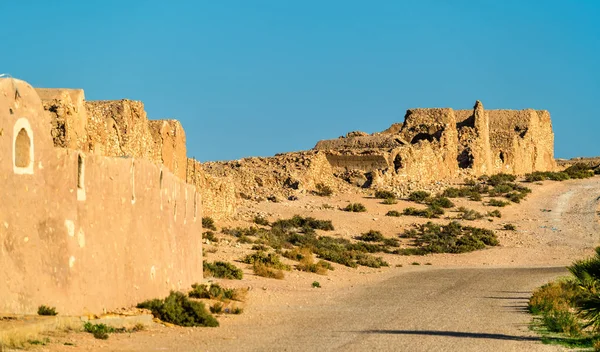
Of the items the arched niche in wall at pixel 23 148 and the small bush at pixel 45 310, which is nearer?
the arched niche in wall at pixel 23 148

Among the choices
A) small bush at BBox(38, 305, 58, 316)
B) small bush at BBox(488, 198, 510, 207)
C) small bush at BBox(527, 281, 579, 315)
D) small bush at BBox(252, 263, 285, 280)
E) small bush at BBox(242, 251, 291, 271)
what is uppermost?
small bush at BBox(488, 198, 510, 207)

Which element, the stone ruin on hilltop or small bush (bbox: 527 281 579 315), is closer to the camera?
small bush (bbox: 527 281 579 315)

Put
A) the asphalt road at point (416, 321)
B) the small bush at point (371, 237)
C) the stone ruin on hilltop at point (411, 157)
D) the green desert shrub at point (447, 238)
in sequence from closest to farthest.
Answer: the asphalt road at point (416, 321)
the green desert shrub at point (447, 238)
the small bush at point (371, 237)
the stone ruin on hilltop at point (411, 157)

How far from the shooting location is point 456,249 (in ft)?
126

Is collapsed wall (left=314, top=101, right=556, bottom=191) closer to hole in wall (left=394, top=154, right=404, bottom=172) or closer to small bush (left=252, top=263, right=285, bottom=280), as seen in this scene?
hole in wall (left=394, top=154, right=404, bottom=172)

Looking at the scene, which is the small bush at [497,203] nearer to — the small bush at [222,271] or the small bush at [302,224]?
the small bush at [302,224]

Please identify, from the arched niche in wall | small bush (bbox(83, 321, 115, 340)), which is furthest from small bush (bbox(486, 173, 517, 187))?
the arched niche in wall

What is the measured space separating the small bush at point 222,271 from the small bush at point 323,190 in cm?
2275

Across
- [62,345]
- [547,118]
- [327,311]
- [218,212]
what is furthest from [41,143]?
[547,118]

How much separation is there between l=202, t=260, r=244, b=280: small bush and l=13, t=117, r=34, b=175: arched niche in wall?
12.3m

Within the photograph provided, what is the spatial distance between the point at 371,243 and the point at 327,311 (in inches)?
767

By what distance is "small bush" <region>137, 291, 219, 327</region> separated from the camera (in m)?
15.5

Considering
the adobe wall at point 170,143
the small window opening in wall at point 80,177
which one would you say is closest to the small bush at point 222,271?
the adobe wall at point 170,143

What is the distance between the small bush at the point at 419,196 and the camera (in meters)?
48.6
